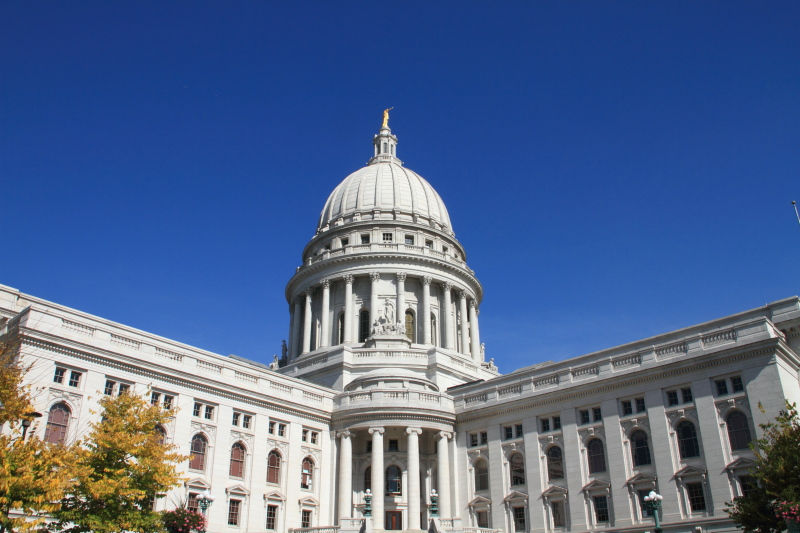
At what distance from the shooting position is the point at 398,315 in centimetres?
7531

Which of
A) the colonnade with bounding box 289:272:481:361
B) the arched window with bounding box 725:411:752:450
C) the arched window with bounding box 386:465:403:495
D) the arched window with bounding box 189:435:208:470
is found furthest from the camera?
the colonnade with bounding box 289:272:481:361

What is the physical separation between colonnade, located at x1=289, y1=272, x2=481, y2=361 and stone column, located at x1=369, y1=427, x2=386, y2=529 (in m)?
22.4

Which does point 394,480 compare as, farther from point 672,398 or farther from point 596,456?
point 672,398

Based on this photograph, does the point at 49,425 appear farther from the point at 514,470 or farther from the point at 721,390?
the point at 721,390

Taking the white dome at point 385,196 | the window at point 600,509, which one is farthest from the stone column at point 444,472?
the white dome at point 385,196

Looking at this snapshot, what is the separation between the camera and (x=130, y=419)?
33750 millimetres

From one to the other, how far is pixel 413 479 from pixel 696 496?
19.2 metres

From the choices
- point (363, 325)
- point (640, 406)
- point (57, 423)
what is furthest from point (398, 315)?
point (57, 423)

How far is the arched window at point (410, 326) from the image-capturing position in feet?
253

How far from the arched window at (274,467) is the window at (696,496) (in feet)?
92.3

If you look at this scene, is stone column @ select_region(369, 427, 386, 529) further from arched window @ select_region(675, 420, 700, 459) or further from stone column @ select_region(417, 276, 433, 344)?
stone column @ select_region(417, 276, 433, 344)

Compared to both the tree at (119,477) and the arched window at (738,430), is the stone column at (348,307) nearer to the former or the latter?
the arched window at (738,430)

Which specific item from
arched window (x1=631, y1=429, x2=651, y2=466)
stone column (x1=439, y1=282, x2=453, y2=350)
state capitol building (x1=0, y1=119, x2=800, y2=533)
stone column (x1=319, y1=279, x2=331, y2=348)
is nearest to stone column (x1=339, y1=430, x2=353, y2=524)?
state capitol building (x1=0, y1=119, x2=800, y2=533)

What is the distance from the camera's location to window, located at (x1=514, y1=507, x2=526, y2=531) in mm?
50406
